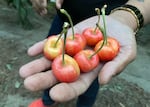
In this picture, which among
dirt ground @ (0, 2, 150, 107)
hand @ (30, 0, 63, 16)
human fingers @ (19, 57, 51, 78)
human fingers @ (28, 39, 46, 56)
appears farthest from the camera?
dirt ground @ (0, 2, 150, 107)

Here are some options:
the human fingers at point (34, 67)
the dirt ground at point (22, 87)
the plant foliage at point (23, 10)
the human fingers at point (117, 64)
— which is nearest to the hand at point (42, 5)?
the human fingers at point (34, 67)

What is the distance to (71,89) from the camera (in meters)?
1.46

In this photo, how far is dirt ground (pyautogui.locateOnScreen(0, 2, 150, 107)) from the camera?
2.55 metres

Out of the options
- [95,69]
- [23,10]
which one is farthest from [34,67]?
[23,10]

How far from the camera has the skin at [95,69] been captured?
56.8 inches

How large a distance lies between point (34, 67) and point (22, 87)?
3.61 feet

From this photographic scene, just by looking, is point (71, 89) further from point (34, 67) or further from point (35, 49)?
point (35, 49)

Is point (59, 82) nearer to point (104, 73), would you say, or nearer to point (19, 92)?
point (104, 73)

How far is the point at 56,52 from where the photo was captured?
1684mm

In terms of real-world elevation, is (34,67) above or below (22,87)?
above

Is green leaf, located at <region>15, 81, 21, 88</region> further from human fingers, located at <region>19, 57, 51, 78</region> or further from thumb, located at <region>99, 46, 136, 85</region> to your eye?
thumb, located at <region>99, 46, 136, 85</region>

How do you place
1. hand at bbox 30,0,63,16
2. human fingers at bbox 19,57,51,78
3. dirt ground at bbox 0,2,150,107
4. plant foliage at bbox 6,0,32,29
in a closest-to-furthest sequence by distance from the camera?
1. human fingers at bbox 19,57,51,78
2. hand at bbox 30,0,63,16
3. dirt ground at bbox 0,2,150,107
4. plant foliage at bbox 6,0,32,29

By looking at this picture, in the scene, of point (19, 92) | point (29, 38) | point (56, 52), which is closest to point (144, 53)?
point (29, 38)

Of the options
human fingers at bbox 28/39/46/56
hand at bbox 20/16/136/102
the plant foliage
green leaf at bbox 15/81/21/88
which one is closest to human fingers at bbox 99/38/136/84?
hand at bbox 20/16/136/102
